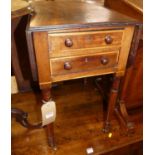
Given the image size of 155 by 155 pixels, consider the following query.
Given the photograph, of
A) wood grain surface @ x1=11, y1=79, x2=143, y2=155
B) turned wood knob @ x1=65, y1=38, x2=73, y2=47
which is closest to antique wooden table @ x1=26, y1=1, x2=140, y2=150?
turned wood knob @ x1=65, y1=38, x2=73, y2=47

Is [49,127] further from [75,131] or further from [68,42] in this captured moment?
[68,42]

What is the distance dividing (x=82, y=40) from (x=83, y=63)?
111mm

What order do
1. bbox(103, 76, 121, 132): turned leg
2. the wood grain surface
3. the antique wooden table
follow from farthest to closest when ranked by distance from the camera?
1. the wood grain surface
2. bbox(103, 76, 121, 132): turned leg
3. the antique wooden table

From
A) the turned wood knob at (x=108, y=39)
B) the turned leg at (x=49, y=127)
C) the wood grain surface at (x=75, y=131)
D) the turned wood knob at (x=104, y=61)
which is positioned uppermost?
the turned wood knob at (x=108, y=39)

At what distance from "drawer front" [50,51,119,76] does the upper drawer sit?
52 mm

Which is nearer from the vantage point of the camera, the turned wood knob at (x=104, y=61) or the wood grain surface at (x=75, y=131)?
the turned wood knob at (x=104, y=61)

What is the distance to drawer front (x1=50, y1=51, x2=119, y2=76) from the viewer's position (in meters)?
0.82

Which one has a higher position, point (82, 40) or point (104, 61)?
point (82, 40)

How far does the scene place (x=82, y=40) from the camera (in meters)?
0.80

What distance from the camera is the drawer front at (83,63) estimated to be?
0.82 meters

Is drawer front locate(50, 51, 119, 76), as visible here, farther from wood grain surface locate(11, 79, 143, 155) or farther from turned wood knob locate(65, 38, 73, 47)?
wood grain surface locate(11, 79, 143, 155)

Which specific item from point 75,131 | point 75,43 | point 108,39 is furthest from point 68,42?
point 75,131

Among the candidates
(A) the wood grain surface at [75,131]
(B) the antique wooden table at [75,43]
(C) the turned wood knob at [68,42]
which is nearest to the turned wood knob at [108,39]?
(B) the antique wooden table at [75,43]

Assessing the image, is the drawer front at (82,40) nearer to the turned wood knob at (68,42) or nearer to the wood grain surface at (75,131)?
the turned wood knob at (68,42)
